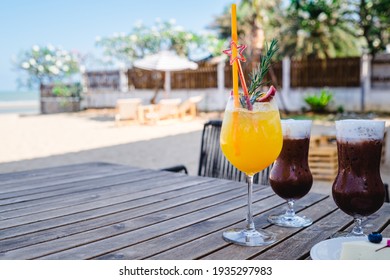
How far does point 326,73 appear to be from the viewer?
1212 centimetres

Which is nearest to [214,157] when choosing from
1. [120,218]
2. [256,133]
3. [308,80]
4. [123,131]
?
[120,218]

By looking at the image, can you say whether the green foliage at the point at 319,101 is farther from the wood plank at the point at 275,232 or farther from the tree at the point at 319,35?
the wood plank at the point at 275,232

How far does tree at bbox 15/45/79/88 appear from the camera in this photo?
55.4 feet

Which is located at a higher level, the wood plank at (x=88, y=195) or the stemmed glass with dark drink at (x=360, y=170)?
the stemmed glass with dark drink at (x=360, y=170)

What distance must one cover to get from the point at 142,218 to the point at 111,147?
5687mm

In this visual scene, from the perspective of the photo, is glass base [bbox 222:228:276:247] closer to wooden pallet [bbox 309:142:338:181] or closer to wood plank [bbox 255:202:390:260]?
wood plank [bbox 255:202:390:260]

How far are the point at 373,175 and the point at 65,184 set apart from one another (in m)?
0.96

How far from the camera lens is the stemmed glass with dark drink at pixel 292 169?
3.34ft

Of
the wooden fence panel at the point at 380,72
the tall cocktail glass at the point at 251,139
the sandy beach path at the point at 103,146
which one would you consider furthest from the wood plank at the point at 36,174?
the wooden fence panel at the point at 380,72

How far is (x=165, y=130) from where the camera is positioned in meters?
9.02

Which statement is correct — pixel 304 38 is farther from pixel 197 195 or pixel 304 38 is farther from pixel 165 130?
pixel 197 195

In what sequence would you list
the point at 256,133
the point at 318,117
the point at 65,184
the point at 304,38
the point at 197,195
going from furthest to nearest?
the point at 304,38 < the point at 318,117 < the point at 65,184 < the point at 197,195 < the point at 256,133

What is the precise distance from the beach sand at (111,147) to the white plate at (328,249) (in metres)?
3.00

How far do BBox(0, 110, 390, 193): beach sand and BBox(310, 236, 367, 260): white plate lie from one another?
3.00 metres
